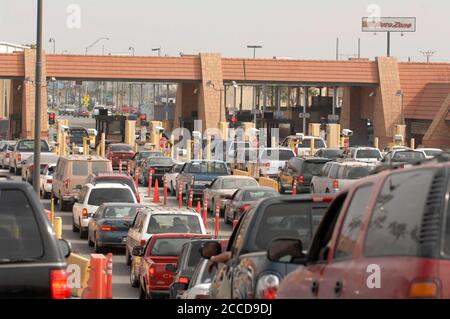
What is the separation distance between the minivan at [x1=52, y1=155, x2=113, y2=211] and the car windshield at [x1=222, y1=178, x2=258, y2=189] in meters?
4.37

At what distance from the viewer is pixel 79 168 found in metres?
43.0

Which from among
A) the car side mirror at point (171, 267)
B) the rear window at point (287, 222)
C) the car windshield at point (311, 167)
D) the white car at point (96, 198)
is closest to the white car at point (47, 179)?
the car windshield at point (311, 167)

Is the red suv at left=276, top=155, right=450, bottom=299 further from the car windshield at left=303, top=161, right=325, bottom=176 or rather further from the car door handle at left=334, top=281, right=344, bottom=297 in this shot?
the car windshield at left=303, top=161, right=325, bottom=176

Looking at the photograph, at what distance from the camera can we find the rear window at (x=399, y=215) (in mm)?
7125

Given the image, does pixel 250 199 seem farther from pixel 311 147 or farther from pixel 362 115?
pixel 362 115

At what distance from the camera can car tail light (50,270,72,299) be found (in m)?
9.88

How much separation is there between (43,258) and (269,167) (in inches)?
1801

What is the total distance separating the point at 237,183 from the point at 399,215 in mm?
33773

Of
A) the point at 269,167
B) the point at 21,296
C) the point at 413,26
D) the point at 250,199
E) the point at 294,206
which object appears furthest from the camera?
the point at 413,26

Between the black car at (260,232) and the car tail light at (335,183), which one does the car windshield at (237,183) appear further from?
the black car at (260,232)

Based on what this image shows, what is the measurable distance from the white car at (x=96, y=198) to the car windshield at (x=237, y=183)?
5.77 m

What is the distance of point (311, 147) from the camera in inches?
2547

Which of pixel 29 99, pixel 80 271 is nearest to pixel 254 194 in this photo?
pixel 80 271

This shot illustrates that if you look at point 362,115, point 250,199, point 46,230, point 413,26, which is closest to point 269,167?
point 250,199
